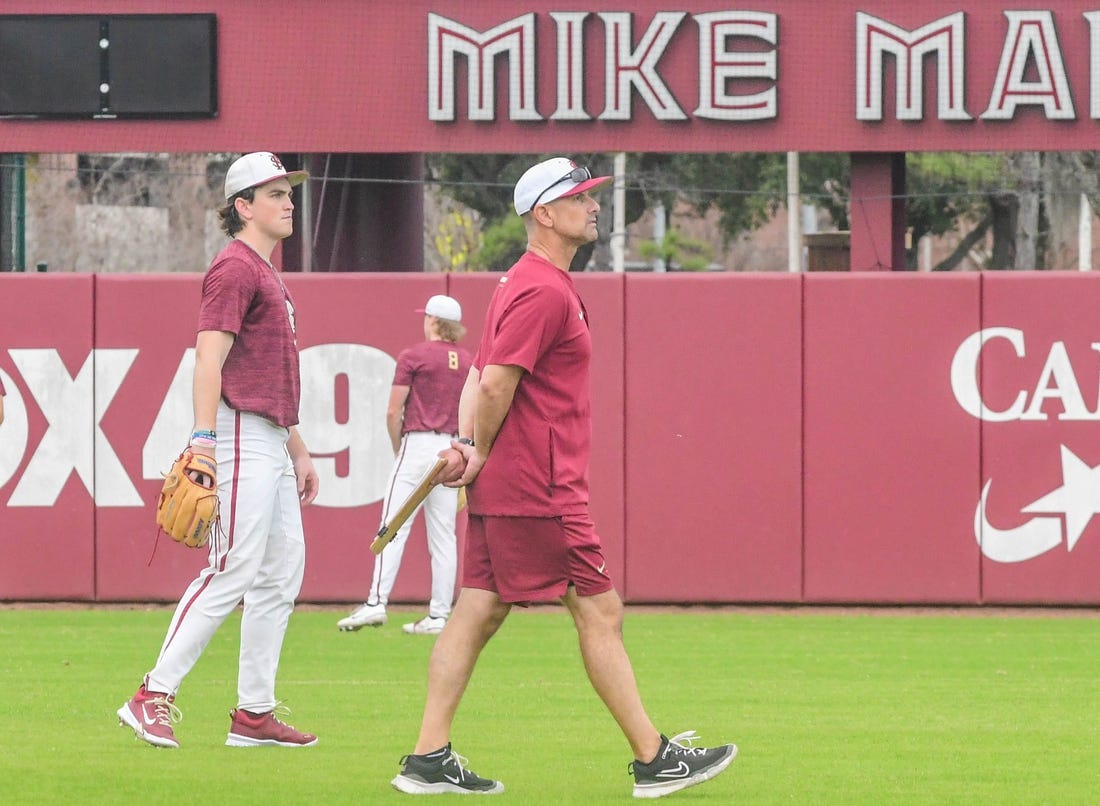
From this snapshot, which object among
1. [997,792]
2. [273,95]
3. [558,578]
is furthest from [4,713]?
[273,95]

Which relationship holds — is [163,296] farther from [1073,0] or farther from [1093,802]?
[1093,802]

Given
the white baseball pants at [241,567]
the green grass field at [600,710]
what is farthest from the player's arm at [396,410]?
the white baseball pants at [241,567]

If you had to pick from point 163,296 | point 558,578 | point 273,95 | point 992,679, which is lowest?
point 992,679

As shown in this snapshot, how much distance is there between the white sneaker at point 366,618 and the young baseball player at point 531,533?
5.44 m

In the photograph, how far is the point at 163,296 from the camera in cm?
1306

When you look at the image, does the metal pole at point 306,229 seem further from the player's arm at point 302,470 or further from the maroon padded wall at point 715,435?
the player's arm at point 302,470

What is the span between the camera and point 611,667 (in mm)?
5926

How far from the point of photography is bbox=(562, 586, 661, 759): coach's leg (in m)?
5.93

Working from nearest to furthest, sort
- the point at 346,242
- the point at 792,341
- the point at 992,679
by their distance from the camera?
the point at 992,679 < the point at 792,341 < the point at 346,242

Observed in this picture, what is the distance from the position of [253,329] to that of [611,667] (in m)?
1.86

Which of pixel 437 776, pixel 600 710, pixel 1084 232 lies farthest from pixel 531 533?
pixel 1084 232

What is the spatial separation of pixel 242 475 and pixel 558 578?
1405mm

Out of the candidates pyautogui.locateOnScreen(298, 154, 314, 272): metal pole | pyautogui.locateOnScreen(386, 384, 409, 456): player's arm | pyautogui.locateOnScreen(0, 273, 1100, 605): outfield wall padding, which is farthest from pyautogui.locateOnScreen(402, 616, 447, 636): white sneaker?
pyautogui.locateOnScreen(298, 154, 314, 272): metal pole

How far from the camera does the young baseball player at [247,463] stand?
677 centimetres
